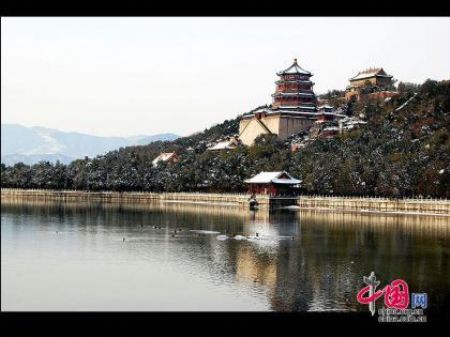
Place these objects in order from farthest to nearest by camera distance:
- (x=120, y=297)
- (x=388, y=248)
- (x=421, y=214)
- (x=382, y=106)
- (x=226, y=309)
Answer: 1. (x=382, y=106)
2. (x=421, y=214)
3. (x=388, y=248)
4. (x=120, y=297)
5. (x=226, y=309)

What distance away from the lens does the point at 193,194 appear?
83188mm

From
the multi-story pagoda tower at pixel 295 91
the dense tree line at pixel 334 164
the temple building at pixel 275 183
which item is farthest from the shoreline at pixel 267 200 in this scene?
the multi-story pagoda tower at pixel 295 91

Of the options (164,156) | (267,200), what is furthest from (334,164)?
(164,156)

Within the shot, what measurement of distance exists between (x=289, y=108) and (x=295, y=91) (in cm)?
303

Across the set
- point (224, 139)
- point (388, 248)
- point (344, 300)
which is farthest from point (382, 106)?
point (344, 300)

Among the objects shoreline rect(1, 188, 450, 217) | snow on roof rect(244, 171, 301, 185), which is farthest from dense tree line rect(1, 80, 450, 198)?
snow on roof rect(244, 171, 301, 185)

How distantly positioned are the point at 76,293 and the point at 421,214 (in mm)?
39581

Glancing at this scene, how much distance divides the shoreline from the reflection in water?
508cm

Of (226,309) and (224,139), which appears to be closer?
(226,309)

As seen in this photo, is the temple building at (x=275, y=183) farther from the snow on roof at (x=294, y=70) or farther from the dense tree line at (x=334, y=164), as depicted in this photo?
the snow on roof at (x=294, y=70)

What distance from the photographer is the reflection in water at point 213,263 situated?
2391 cm

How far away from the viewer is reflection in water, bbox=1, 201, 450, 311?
23906mm

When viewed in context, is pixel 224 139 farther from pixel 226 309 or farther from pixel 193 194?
pixel 226 309
